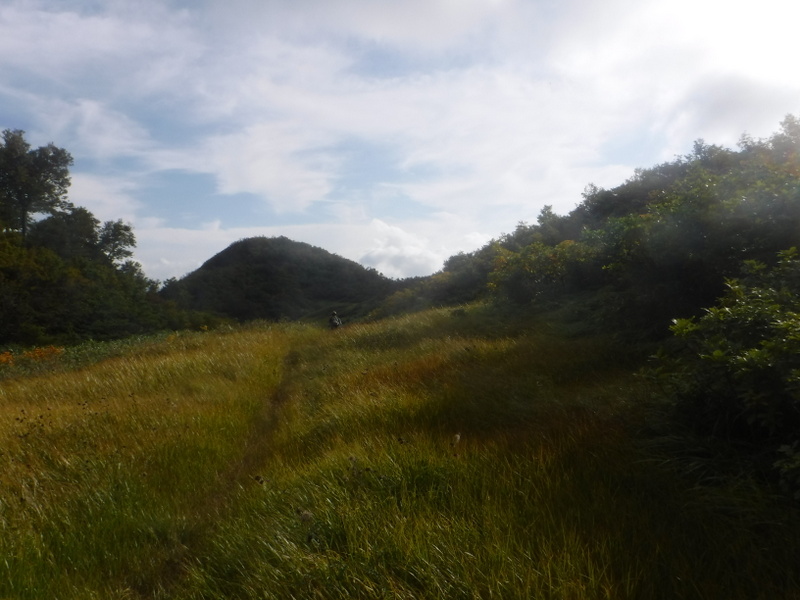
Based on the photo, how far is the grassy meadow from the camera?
9.24ft

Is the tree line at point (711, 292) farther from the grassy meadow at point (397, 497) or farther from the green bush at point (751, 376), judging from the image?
the grassy meadow at point (397, 497)

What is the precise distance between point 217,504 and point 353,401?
2096mm

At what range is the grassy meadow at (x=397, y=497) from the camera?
2.82 metres

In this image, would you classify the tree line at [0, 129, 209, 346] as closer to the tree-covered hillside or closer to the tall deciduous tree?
the tall deciduous tree

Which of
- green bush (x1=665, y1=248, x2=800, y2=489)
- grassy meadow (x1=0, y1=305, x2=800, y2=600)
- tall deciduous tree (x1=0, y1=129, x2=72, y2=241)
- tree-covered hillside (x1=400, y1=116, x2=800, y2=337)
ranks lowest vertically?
grassy meadow (x1=0, y1=305, x2=800, y2=600)

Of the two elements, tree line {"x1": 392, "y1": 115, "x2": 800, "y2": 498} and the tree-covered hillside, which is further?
the tree-covered hillside

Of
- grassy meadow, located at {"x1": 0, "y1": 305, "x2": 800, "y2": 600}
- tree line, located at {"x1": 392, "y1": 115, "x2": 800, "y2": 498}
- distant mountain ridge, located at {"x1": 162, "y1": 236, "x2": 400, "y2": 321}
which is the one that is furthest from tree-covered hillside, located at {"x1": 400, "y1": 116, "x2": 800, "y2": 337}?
distant mountain ridge, located at {"x1": 162, "y1": 236, "x2": 400, "y2": 321}

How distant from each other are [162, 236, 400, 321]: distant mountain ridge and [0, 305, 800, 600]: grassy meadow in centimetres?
3557

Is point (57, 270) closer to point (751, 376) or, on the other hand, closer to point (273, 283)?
point (273, 283)

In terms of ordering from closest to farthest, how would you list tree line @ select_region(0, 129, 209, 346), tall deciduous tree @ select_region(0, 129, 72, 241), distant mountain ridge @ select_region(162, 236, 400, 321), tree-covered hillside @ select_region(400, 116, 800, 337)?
tree-covered hillside @ select_region(400, 116, 800, 337), tree line @ select_region(0, 129, 209, 346), tall deciduous tree @ select_region(0, 129, 72, 241), distant mountain ridge @ select_region(162, 236, 400, 321)

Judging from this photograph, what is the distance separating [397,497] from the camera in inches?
147

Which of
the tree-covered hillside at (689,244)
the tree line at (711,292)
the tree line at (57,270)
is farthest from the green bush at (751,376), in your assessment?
the tree line at (57,270)

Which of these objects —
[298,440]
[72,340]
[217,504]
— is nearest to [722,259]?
[298,440]

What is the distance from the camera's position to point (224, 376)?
9547 millimetres
